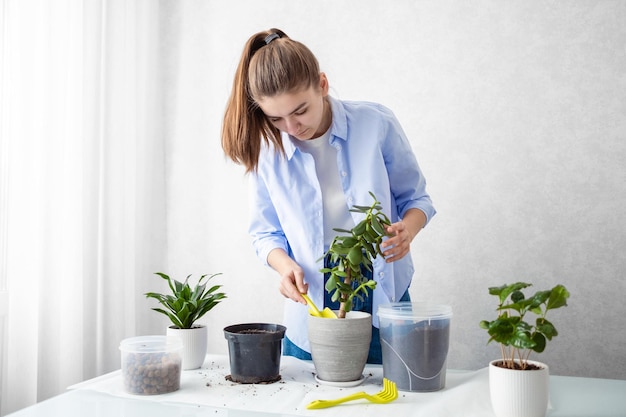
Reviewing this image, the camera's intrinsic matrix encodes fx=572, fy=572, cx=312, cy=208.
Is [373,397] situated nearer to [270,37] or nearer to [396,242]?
[396,242]

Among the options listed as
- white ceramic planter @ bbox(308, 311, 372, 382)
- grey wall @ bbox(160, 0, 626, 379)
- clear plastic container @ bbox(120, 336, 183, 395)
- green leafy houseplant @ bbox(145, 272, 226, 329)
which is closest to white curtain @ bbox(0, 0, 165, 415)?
grey wall @ bbox(160, 0, 626, 379)

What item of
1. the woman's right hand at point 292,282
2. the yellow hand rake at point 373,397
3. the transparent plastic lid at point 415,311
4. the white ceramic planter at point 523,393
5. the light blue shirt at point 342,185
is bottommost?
the yellow hand rake at point 373,397

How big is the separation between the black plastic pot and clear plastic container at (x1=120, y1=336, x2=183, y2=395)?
5.0 inches

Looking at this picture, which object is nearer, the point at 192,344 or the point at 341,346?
the point at 341,346

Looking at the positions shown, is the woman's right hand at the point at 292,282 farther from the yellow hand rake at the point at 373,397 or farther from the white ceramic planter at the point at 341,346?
the yellow hand rake at the point at 373,397

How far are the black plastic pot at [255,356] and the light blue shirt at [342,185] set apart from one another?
28 centimetres

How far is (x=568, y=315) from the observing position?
232 cm

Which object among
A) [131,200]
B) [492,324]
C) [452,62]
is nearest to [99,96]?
[131,200]

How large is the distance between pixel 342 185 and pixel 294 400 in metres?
0.62

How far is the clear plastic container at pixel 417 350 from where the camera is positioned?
1.21m

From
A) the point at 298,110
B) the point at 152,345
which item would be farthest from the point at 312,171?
the point at 152,345

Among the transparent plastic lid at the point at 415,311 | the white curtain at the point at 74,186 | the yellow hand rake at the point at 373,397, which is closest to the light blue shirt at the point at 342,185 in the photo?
the transparent plastic lid at the point at 415,311

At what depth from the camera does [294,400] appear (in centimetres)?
116

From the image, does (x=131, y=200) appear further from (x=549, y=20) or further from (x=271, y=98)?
(x=549, y=20)
